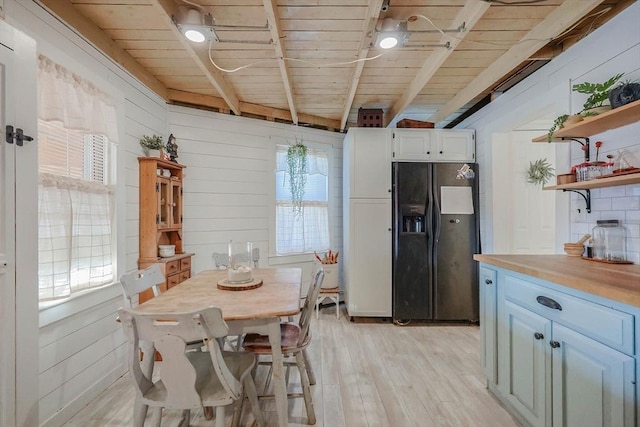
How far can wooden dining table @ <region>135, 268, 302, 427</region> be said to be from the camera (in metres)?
1.50

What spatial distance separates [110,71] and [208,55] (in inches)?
30.2

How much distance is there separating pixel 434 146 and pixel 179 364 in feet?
10.9

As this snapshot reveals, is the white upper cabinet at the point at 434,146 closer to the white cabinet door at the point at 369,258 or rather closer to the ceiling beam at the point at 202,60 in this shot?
the white cabinet door at the point at 369,258

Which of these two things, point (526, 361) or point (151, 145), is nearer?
point (526, 361)

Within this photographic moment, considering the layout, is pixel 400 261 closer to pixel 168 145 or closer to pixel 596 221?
pixel 596 221

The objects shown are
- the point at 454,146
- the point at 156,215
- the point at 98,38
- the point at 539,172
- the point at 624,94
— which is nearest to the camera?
the point at 624,94

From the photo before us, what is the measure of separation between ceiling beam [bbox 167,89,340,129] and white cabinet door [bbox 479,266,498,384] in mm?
2861

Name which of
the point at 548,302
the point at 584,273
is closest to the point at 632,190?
the point at 584,273

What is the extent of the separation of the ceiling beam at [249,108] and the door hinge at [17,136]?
1.92 metres

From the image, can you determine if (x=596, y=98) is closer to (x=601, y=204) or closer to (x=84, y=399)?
(x=601, y=204)

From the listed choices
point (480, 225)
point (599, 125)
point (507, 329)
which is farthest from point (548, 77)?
point (507, 329)

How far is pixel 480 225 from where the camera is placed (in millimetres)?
3367

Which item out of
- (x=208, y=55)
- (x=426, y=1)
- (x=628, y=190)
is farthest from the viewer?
(x=208, y=55)

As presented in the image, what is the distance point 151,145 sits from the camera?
9.04ft
